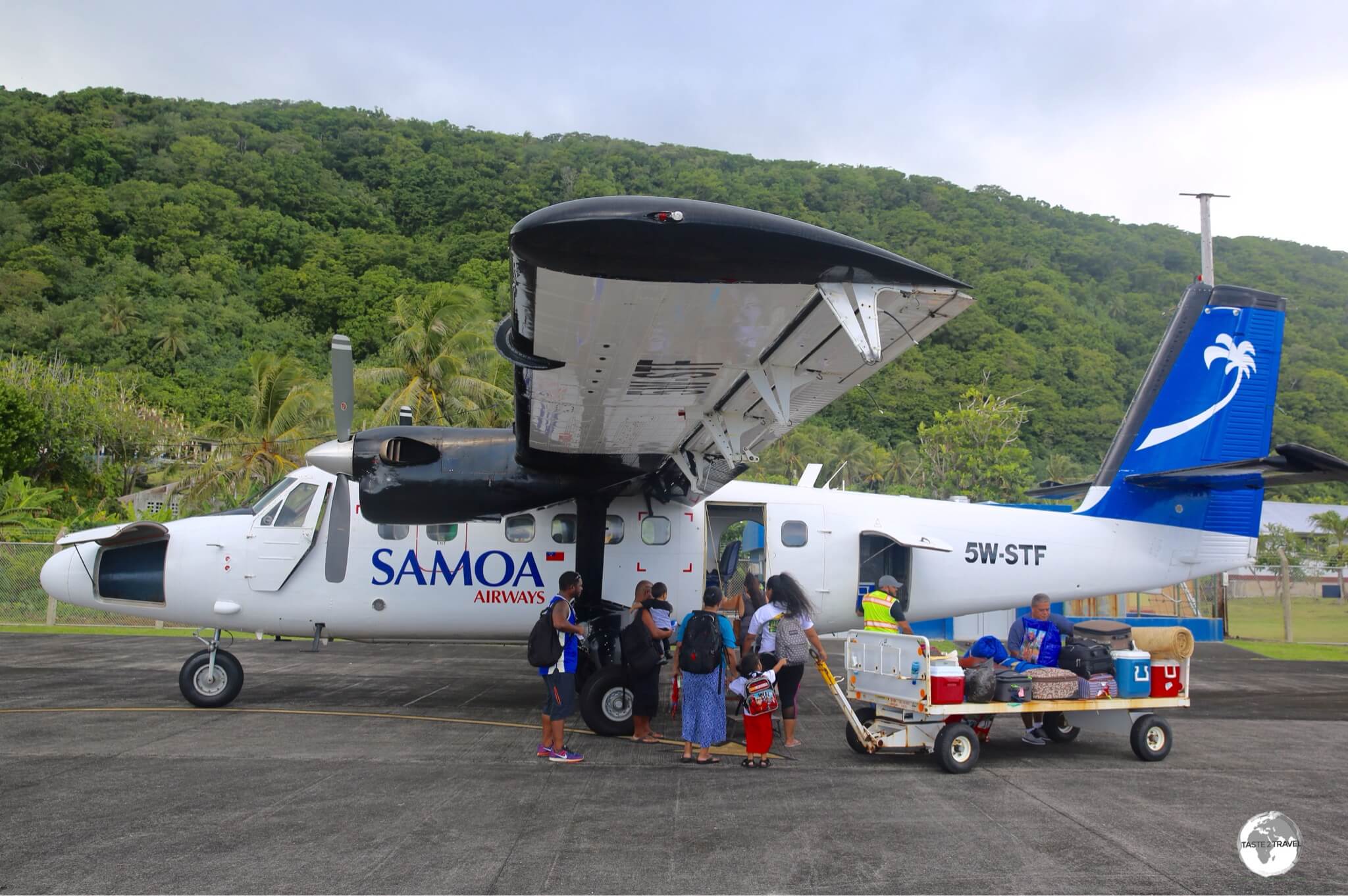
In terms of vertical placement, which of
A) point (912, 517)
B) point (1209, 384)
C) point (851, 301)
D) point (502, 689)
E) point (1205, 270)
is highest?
point (1205, 270)

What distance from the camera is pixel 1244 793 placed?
7.37 meters

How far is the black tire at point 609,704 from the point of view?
9.55 meters

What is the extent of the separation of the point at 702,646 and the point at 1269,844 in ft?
14.0

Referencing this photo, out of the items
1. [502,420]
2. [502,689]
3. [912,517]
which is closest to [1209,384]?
[912,517]

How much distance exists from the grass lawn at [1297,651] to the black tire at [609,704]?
14675 millimetres

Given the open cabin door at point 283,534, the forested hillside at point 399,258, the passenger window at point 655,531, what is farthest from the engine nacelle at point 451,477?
the forested hillside at point 399,258

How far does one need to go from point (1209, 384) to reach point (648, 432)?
25.2 ft

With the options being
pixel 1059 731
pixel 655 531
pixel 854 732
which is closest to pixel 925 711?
pixel 854 732

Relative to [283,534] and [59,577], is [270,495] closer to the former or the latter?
[283,534]

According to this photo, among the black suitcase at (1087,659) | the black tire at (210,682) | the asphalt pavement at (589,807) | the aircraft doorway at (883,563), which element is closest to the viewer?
the asphalt pavement at (589,807)

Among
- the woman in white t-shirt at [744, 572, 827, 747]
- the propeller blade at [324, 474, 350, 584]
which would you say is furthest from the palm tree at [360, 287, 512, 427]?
the woman in white t-shirt at [744, 572, 827, 747]

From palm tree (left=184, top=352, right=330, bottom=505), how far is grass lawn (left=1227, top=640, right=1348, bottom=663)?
2513 centimetres

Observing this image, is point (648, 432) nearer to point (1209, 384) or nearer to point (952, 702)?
point (952, 702)

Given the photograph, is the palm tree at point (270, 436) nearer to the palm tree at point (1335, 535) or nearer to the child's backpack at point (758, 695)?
the child's backpack at point (758, 695)
